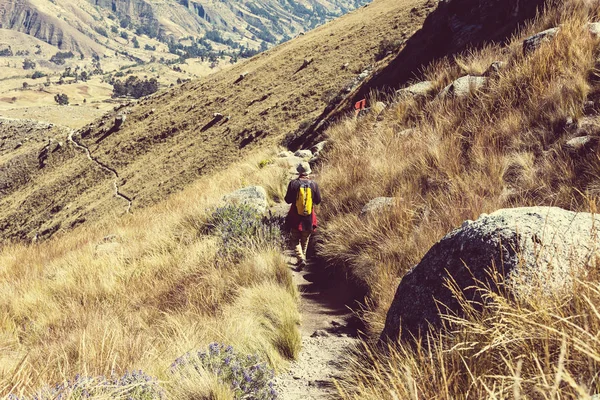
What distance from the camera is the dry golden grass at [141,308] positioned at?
320 centimetres

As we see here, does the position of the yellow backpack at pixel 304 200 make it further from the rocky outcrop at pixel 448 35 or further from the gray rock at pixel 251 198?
the rocky outcrop at pixel 448 35

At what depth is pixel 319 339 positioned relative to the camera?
3990 millimetres

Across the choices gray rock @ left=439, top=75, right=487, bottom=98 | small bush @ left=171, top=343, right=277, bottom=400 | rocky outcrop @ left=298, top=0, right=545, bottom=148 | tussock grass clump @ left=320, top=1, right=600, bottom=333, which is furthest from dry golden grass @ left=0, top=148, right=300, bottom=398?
rocky outcrop @ left=298, top=0, right=545, bottom=148

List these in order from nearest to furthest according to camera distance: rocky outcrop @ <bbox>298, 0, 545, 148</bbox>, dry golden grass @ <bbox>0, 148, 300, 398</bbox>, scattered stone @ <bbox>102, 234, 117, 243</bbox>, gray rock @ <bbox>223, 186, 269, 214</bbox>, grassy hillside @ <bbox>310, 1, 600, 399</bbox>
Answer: grassy hillside @ <bbox>310, 1, 600, 399</bbox> → dry golden grass @ <bbox>0, 148, 300, 398</bbox> → gray rock @ <bbox>223, 186, 269, 214</bbox> → scattered stone @ <bbox>102, 234, 117, 243</bbox> → rocky outcrop @ <bbox>298, 0, 545, 148</bbox>

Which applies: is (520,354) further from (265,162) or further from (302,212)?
(265,162)

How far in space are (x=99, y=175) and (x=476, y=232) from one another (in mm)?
35208

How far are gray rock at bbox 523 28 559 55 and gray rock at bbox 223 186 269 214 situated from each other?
541cm

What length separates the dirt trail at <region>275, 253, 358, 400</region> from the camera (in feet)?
10.6

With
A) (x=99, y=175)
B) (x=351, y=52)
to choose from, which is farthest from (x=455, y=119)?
(x=99, y=175)

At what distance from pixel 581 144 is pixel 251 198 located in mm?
5417

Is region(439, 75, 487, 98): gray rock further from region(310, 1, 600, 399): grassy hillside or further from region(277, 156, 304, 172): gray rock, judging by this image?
region(277, 156, 304, 172): gray rock

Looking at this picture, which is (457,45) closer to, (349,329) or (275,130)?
(349,329)

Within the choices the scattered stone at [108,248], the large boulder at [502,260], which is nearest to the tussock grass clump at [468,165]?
the large boulder at [502,260]

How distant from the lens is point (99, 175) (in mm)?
33125
